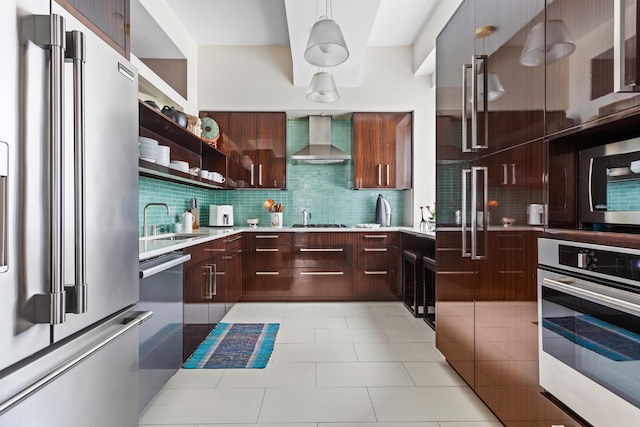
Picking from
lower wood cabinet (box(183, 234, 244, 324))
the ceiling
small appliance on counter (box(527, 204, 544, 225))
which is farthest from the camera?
the ceiling

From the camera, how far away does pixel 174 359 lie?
2266 millimetres

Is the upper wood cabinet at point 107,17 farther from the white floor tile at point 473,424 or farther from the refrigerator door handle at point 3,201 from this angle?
the white floor tile at point 473,424

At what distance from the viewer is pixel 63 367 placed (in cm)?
89

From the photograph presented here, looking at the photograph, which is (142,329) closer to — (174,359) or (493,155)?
(174,359)

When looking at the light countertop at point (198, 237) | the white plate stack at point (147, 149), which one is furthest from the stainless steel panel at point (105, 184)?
the white plate stack at point (147, 149)

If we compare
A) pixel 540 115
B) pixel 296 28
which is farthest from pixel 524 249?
pixel 296 28

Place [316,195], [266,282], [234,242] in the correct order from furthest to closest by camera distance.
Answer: [316,195], [266,282], [234,242]

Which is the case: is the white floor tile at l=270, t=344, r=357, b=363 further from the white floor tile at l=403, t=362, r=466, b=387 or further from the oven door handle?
the oven door handle

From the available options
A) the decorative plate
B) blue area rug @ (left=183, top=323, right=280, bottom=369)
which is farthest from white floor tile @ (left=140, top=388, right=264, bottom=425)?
the decorative plate

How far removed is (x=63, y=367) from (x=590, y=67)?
1.74 metres

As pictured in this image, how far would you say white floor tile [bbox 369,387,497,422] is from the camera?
1.90m

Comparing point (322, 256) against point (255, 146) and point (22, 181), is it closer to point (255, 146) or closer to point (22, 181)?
point (255, 146)

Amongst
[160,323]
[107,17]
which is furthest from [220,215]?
[107,17]

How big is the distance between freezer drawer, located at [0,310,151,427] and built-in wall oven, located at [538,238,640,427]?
1491 mm
